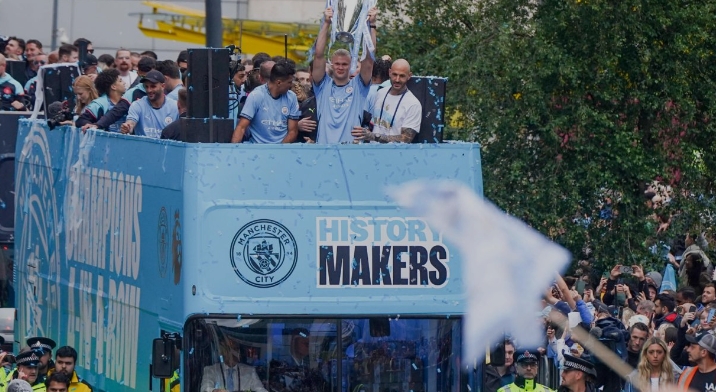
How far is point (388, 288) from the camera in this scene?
10367mm

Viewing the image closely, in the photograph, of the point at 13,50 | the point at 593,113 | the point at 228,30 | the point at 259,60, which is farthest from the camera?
the point at 228,30

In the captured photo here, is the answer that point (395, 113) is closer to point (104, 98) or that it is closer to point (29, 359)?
point (104, 98)

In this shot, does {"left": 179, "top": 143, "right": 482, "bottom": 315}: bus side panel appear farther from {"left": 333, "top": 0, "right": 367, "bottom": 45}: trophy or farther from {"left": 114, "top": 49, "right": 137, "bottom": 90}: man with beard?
{"left": 114, "top": 49, "right": 137, "bottom": 90}: man with beard

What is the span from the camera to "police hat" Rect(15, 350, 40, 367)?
13289 millimetres

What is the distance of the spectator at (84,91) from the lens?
14086mm

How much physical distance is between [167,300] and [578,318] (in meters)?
3.35

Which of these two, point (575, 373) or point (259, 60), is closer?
point (575, 373)

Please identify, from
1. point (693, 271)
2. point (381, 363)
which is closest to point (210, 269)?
point (381, 363)

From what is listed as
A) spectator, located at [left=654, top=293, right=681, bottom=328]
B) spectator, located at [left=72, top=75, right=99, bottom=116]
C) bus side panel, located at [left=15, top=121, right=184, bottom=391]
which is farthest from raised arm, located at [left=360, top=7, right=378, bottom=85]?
spectator, located at [left=654, top=293, right=681, bottom=328]

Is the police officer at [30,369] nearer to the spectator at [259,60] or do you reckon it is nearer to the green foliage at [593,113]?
the spectator at [259,60]

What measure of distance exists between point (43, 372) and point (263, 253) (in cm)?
406

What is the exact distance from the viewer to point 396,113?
37.3 ft

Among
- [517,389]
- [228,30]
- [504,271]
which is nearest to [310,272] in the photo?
[517,389]

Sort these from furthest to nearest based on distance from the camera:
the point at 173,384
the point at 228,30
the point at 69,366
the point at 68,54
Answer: the point at 228,30, the point at 68,54, the point at 69,366, the point at 173,384
